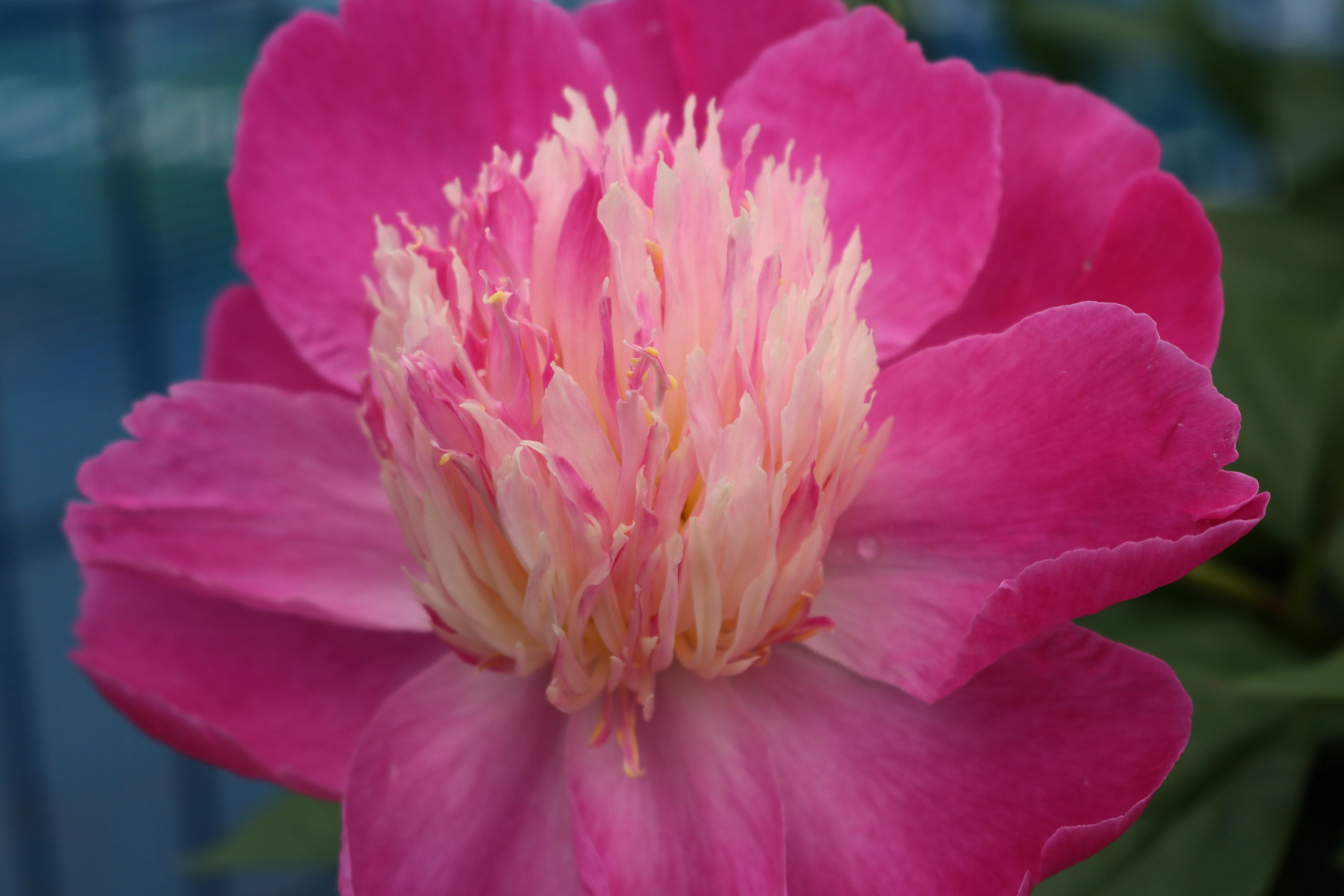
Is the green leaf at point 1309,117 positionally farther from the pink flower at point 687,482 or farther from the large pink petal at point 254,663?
the large pink petal at point 254,663

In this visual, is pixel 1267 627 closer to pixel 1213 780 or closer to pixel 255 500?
pixel 1213 780

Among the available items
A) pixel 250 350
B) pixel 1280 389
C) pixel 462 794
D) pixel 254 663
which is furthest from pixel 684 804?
pixel 1280 389

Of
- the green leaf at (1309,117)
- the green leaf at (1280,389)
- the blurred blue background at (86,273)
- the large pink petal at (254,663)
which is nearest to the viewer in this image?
the large pink petal at (254,663)


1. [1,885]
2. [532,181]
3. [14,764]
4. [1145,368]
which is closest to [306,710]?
[532,181]

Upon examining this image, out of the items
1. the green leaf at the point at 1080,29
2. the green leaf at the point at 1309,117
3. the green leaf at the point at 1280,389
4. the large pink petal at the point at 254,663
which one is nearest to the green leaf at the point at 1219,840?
the green leaf at the point at 1280,389

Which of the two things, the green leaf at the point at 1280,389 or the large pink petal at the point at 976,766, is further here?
the green leaf at the point at 1280,389

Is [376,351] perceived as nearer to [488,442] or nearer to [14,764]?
[488,442]

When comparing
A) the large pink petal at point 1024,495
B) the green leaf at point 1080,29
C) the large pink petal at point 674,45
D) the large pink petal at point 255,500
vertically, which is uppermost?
the large pink petal at point 674,45
